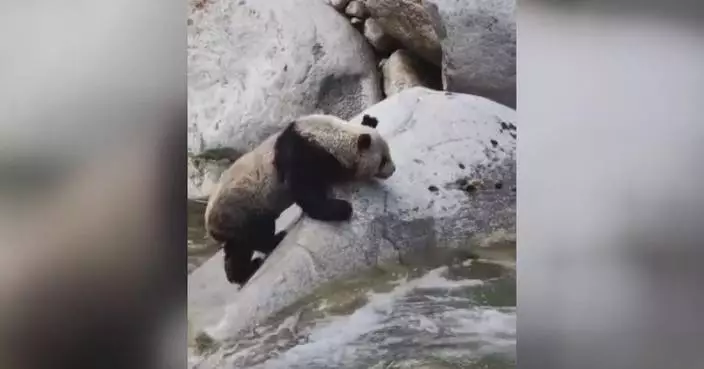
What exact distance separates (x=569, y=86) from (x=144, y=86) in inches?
30.3

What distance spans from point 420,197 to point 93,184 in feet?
1.89

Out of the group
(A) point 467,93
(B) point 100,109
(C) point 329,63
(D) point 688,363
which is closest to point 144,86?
(B) point 100,109

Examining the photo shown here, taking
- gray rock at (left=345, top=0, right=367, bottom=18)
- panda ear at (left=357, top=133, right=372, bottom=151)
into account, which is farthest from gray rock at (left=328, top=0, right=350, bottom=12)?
panda ear at (left=357, top=133, right=372, bottom=151)

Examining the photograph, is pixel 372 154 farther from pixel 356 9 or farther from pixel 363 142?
pixel 356 9

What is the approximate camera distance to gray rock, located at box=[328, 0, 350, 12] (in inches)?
46.3

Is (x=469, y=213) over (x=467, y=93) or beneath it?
beneath

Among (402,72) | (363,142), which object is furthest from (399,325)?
(402,72)

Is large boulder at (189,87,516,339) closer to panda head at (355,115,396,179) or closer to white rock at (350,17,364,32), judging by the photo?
panda head at (355,115,396,179)

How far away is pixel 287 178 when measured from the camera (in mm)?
1159

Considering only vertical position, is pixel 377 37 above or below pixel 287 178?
above

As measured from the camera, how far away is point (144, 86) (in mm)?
1107

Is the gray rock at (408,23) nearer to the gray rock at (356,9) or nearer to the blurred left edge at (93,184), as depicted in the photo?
the gray rock at (356,9)

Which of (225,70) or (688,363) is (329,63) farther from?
(688,363)

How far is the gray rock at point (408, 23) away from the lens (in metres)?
1.18
